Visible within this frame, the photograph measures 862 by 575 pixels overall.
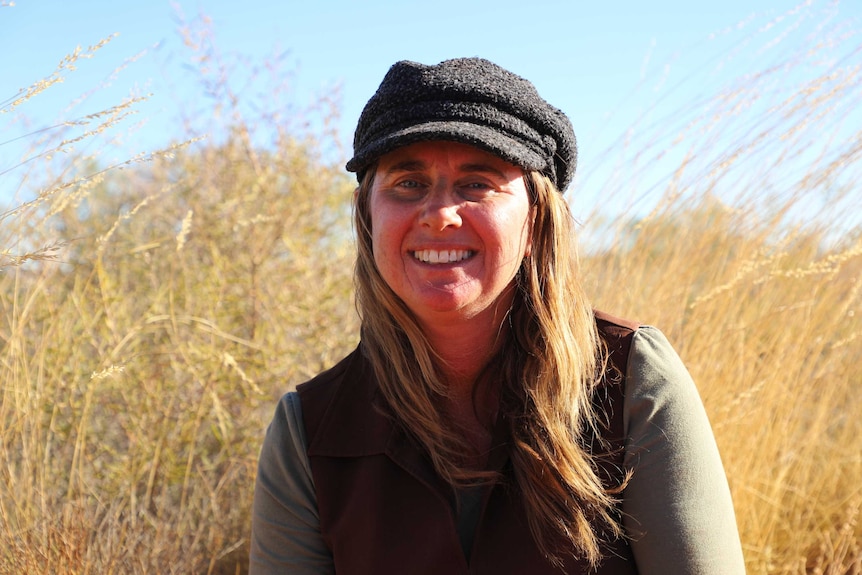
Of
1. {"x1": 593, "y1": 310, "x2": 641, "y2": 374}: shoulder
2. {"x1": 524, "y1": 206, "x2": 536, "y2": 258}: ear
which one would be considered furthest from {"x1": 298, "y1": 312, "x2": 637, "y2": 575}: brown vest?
{"x1": 524, "y1": 206, "x2": 536, "y2": 258}: ear

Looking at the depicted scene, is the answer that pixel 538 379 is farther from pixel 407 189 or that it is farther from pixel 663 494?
pixel 407 189

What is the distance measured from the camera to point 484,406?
6.02ft

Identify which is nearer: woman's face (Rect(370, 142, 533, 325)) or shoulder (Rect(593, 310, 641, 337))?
woman's face (Rect(370, 142, 533, 325))

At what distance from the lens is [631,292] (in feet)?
9.22

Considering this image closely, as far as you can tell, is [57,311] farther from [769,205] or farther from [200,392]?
[769,205]

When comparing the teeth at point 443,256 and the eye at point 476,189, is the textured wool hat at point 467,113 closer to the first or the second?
the eye at point 476,189

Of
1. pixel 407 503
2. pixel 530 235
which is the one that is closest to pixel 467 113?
pixel 530 235

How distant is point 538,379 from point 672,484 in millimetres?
336

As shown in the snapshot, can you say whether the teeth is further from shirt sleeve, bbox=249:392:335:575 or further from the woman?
shirt sleeve, bbox=249:392:335:575

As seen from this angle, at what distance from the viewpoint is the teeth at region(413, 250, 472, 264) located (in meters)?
1.64

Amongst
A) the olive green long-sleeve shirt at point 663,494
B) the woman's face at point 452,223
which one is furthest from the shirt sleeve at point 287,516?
the woman's face at point 452,223

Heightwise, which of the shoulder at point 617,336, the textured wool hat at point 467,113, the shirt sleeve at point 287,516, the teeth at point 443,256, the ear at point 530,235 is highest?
the textured wool hat at point 467,113

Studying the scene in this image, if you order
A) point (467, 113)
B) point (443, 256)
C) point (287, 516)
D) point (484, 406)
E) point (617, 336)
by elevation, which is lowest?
point (287, 516)

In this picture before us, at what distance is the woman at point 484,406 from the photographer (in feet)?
5.27
